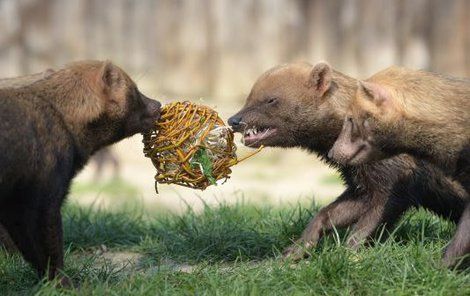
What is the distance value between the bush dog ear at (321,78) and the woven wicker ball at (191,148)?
33.3 inches

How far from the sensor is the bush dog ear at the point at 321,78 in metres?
7.18

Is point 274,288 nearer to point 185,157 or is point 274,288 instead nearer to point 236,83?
point 185,157

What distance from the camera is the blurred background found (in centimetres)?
1310

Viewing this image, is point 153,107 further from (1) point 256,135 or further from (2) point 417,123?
(2) point 417,123

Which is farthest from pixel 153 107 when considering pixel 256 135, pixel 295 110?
pixel 295 110

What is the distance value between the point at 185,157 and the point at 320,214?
120 cm

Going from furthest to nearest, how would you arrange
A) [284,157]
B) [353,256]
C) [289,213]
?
[284,157]
[289,213]
[353,256]

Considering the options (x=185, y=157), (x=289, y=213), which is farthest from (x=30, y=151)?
(x=289, y=213)

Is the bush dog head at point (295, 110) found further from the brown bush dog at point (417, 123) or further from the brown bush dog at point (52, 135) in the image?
the brown bush dog at point (52, 135)

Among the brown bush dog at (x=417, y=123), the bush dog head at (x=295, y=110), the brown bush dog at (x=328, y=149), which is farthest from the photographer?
the bush dog head at (x=295, y=110)

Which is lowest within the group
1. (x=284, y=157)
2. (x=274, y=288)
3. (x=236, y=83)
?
(x=284, y=157)

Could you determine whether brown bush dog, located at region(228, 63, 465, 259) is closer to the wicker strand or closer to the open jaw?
the open jaw

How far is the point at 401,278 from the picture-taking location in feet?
18.8

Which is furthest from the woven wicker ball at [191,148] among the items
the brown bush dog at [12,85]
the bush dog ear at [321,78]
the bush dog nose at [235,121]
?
the brown bush dog at [12,85]
